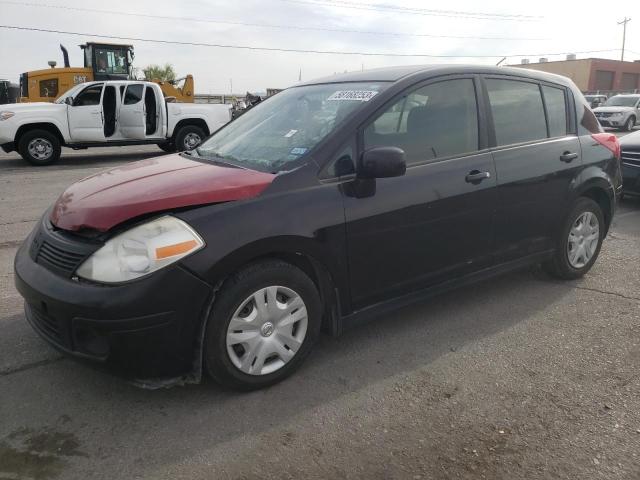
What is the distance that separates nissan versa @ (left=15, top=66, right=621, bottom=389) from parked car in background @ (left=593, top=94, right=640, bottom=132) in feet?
70.0

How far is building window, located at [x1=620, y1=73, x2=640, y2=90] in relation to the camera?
5944 cm

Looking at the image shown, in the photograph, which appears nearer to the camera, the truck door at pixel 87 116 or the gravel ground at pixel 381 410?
the gravel ground at pixel 381 410

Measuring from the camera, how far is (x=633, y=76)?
60375mm

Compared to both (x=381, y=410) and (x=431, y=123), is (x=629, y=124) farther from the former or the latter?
(x=381, y=410)

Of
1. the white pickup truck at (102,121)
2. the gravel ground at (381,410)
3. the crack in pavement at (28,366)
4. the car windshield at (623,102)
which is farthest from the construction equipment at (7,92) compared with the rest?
the car windshield at (623,102)

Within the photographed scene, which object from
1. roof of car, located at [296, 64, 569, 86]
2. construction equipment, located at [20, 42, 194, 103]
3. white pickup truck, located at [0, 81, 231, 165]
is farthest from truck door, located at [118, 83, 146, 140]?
roof of car, located at [296, 64, 569, 86]

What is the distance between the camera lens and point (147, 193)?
272 cm

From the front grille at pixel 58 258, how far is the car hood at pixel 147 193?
123 mm

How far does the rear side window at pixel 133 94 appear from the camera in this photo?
13.2 m

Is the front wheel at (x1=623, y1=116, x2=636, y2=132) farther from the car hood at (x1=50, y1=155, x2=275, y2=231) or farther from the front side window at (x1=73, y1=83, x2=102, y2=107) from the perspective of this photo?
the car hood at (x1=50, y1=155, x2=275, y2=231)

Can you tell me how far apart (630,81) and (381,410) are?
69706 millimetres

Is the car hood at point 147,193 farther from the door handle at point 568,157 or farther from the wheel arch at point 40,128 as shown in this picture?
the wheel arch at point 40,128

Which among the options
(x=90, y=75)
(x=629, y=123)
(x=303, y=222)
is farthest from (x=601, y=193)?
(x=629, y=123)

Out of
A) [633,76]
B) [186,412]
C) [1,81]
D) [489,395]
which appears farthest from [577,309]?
[633,76]
